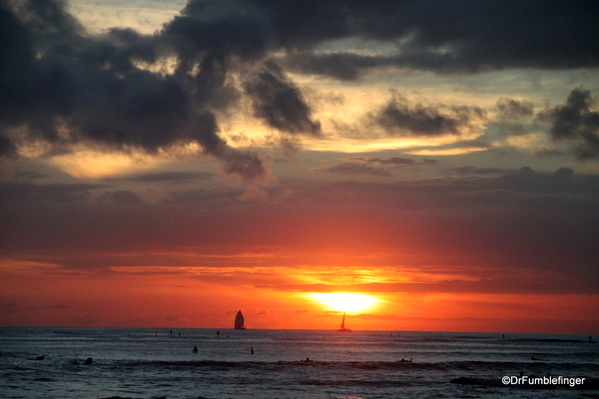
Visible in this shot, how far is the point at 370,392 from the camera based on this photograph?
66.2m

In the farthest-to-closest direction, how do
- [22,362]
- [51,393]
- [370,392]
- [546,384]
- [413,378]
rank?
[22,362] → [413,378] → [546,384] → [370,392] → [51,393]

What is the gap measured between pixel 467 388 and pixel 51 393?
1803 inches

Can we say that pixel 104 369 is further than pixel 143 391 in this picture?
Yes

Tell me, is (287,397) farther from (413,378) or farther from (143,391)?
(413,378)

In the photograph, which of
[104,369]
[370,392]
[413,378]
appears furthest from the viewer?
[104,369]

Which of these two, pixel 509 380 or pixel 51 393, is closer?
pixel 51 393

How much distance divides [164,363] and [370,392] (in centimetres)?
4777

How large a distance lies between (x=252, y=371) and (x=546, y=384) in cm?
4090

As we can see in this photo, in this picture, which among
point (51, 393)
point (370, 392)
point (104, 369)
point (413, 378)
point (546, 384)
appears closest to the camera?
point (51, 393)

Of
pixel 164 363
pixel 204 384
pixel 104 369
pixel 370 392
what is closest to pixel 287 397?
pixel 370 392

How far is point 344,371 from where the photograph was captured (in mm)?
90438

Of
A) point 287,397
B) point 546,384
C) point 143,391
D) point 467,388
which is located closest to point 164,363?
point 143,391

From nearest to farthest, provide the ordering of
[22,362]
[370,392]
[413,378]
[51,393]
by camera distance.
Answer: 1. [51,393]
2. [370,392]
3. [413,378]
4. [22,362]

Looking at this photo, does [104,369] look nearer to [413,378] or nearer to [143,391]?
[143,391]
